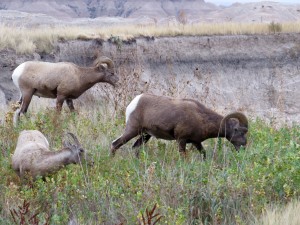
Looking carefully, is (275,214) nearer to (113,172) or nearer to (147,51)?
(113,172)

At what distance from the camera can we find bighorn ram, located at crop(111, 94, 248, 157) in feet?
27.3

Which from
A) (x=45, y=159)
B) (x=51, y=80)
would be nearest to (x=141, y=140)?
(x=45, y=159)

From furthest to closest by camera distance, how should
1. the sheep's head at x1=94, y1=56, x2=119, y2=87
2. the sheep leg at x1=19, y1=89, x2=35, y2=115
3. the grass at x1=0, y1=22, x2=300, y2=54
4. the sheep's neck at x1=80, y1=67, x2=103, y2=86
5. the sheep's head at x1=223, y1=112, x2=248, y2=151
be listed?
the grass at x1=0, y1=22, x2=300, y2=54 → the sheep's head at x1=94, y1=56, x2=119, y2=87 → the sheep's neck at x1=80, y1=67, x2=103, y2=86 → the sheep leg at x1=19, y1=89, x2=35, y2=115 → the sheep's head at x1=223, y1=112, x2=248, y2=151

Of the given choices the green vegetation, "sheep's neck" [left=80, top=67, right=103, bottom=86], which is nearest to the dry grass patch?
the green vegetation

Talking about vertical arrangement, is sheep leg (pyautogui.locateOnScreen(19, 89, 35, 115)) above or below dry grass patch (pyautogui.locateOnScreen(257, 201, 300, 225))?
below

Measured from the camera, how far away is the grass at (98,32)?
20328 millimetres

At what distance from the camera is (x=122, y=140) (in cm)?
869

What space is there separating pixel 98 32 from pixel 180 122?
1606cm

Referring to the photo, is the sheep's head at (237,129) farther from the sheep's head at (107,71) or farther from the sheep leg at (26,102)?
the sheep leg at (26,102)

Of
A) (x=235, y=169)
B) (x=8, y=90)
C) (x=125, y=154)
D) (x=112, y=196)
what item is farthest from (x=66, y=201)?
(x=8, y=90)

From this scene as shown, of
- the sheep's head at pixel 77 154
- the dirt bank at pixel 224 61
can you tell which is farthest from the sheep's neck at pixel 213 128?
the dirt bank at pixel 224 61

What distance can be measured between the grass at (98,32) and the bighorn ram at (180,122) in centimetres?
1196

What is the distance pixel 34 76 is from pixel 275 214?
7.03m

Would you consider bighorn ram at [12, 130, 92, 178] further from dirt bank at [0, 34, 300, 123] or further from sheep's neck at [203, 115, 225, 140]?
dirt bank at [0, 34, 300, 123]
